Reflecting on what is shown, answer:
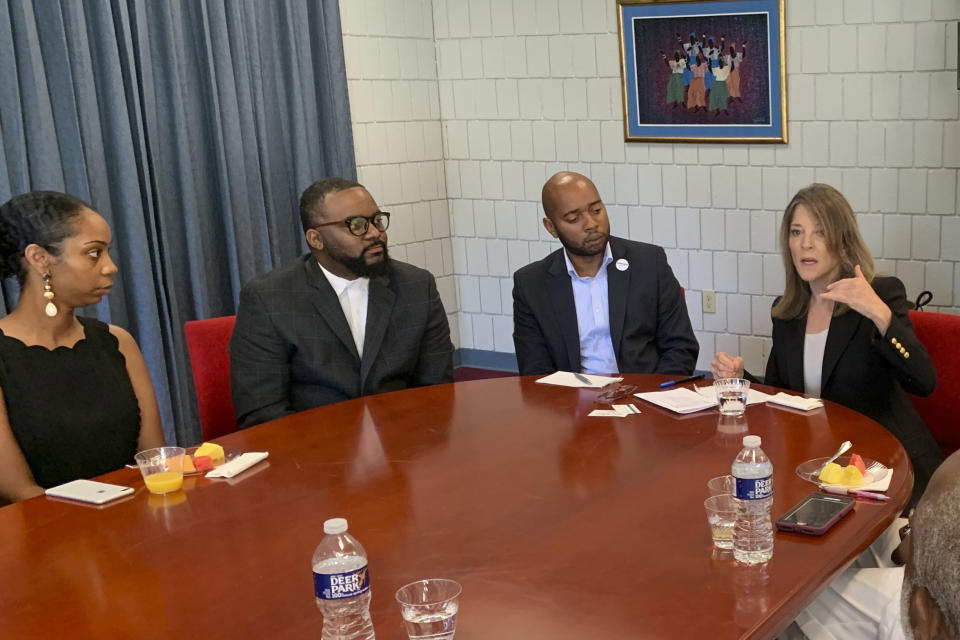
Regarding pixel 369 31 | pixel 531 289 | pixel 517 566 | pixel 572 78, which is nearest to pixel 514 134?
pixel 572 78

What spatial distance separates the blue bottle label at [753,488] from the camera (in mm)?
2102

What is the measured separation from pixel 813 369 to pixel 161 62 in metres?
3.14

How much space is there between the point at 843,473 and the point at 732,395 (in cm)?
58

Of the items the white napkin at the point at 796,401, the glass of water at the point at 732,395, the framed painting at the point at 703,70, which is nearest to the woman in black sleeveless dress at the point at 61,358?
the glass of water at the point at 732,395

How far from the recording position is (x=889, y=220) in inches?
200

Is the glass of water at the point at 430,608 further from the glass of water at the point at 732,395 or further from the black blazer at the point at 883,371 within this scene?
the black blazer at the point at 883,371

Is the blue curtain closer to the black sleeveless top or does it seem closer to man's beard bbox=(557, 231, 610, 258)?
the black sleeveless top

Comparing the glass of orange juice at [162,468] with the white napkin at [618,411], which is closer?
the glass of orange juice at [162,468]

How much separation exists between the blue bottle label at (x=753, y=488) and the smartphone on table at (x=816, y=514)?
0.33 feet

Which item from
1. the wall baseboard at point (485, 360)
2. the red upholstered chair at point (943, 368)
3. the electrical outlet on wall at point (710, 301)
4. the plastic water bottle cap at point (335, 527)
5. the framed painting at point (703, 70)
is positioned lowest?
the wall baseboard at point (485, 360)

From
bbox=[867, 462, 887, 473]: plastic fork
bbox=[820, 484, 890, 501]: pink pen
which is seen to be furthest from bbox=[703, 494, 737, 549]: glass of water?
bbox=[867, 462, 887, 473]: plastic fork

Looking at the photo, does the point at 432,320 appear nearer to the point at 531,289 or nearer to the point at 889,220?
the point at 531,289

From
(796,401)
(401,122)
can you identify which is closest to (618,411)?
(796,401)

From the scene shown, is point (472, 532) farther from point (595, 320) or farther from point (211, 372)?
point (595, 320)
